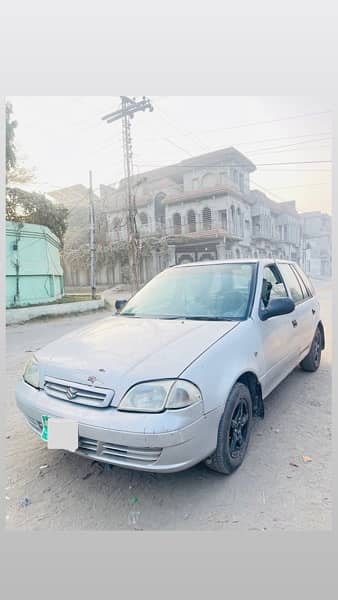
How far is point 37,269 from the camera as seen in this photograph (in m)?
6.01

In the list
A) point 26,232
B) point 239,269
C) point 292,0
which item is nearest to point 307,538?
point 239,269

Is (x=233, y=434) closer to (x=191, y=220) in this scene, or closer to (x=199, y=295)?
(x=199, y=295)

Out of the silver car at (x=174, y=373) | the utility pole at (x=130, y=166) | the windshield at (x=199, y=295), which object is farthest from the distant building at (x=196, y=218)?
the silver car at (x=174, y=373)

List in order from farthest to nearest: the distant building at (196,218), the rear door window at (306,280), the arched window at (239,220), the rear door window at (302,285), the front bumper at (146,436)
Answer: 1. the arched window at (239,220)
2. the distant building at (196,218)
3. the rear door window at (306,280)
4. the rear door window at (302,285)
5. the front bumper at (146,436)

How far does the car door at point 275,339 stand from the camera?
7.38 ft

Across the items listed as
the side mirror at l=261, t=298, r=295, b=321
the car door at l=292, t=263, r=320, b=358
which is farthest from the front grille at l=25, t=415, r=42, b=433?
the car door at l=292, t=263, r=320, b=358

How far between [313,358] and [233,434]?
2177 mm

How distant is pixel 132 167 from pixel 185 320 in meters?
2.54

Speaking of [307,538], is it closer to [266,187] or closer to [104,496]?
[104,496]

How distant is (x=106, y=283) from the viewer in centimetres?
670

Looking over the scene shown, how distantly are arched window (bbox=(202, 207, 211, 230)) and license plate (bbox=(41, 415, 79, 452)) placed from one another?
192 inches

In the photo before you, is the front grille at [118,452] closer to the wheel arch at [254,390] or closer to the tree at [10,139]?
the wheel arch at [254,390]

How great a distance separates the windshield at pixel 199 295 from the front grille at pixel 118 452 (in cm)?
106

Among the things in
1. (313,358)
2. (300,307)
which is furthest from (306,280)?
(313,358)
